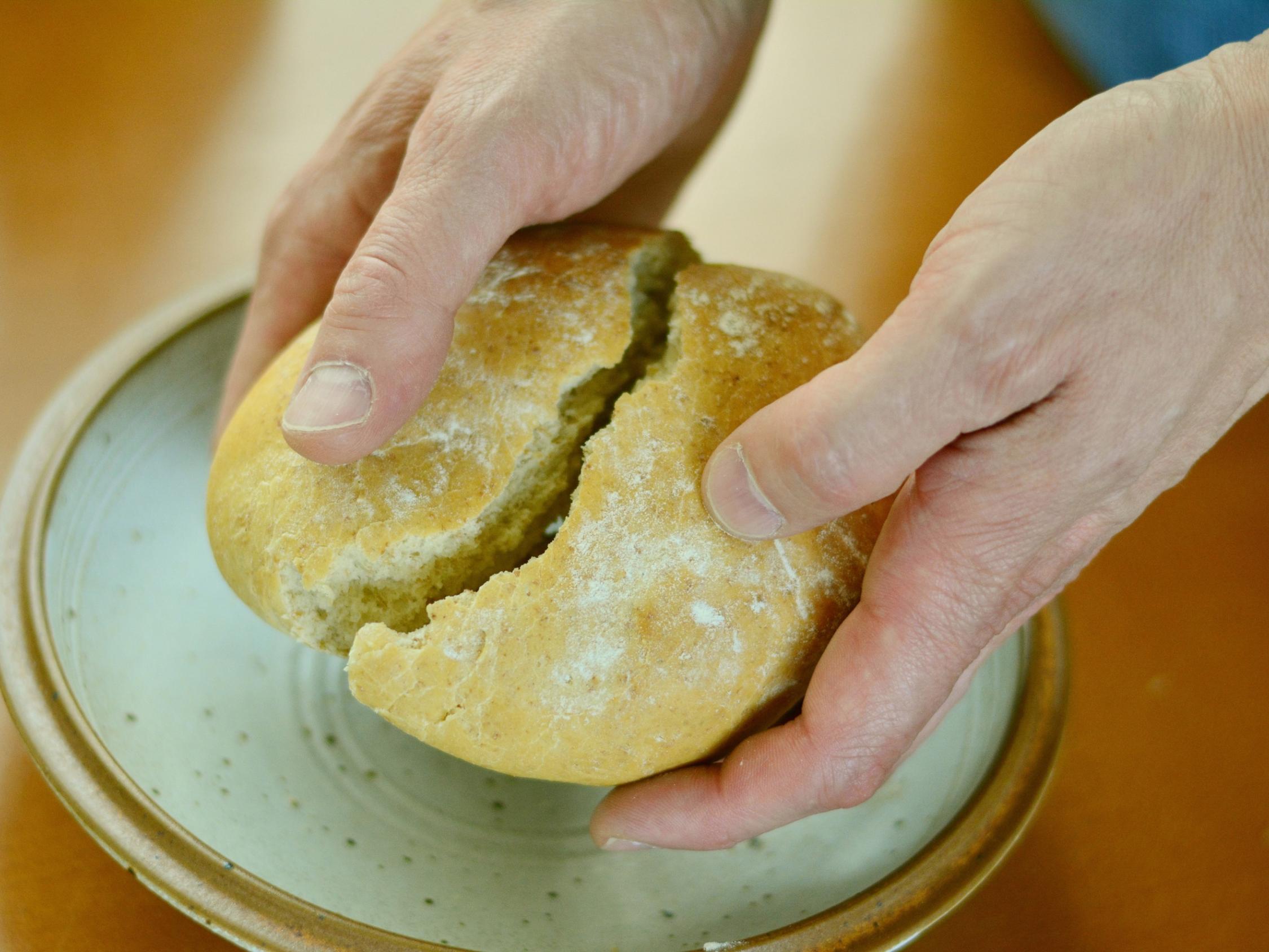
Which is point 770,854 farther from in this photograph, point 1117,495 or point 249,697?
point 249,697

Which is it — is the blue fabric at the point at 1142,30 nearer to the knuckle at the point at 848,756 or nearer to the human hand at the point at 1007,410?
the human hand at the point at 1007,410

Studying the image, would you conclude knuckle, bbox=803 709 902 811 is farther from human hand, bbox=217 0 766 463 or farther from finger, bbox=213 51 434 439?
finger, bbox=213 51 434 439

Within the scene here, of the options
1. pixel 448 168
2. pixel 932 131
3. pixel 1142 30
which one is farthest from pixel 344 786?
pixel 1142 30

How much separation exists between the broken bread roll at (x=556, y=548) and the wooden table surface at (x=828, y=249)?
360 millimetres

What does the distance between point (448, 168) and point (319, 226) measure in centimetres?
38

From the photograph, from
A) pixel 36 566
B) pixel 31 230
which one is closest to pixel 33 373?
pixel 31 230

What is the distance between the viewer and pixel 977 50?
7.66 ft

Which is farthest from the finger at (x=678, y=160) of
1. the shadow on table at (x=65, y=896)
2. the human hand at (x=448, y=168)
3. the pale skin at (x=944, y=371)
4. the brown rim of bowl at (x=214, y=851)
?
the shadow on table at (x=65, y=896)

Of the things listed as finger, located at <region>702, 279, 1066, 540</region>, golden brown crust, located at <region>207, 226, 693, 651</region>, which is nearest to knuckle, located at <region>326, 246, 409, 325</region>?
golden brown crust, located at <region>207, 226, 693, 651</region>

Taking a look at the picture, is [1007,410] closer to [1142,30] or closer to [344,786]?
[344,786]

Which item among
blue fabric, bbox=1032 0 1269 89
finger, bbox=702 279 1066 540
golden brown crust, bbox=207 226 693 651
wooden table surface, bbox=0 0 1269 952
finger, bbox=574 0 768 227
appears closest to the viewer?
finger, bbox=702 279 1066 540

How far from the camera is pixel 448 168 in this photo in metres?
0.92

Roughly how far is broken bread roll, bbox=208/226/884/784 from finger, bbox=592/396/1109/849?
0.12ft

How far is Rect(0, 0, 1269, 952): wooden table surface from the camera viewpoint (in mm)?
1102
